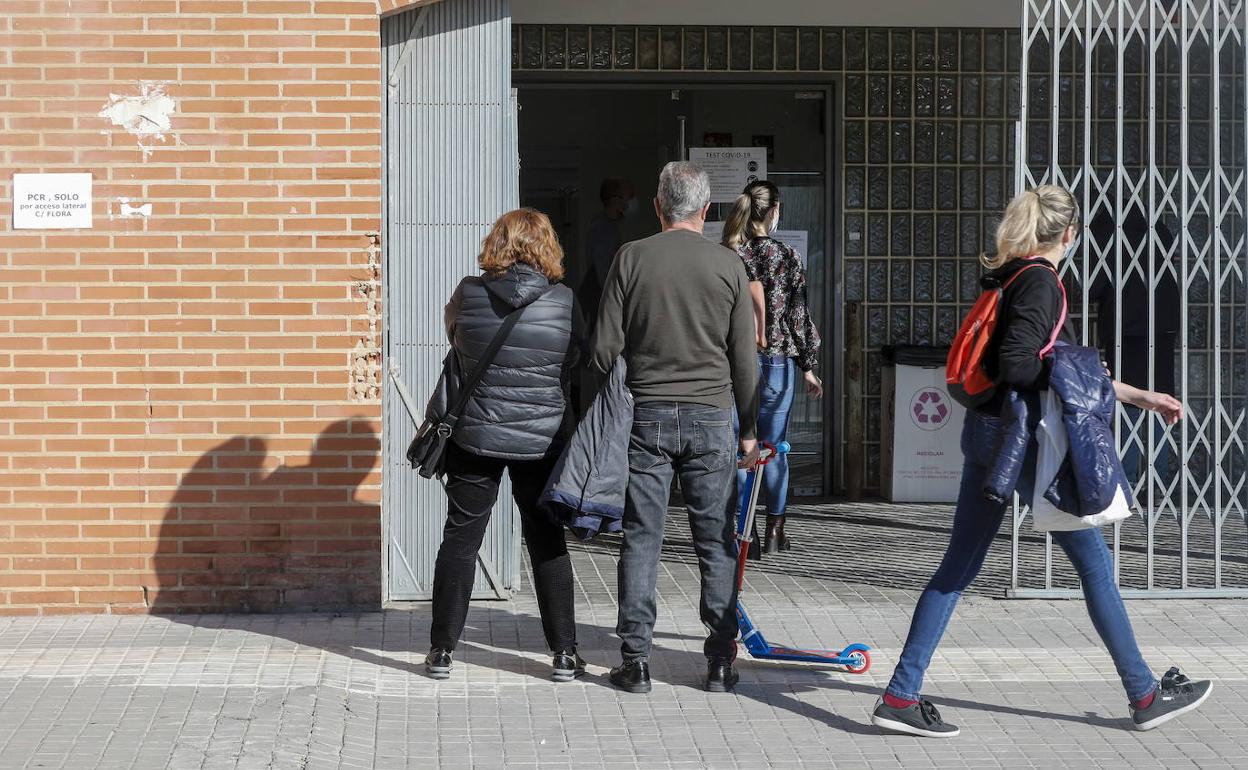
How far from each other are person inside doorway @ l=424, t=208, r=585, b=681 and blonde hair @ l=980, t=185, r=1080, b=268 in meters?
1.59

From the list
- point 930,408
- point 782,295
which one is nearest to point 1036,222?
point 782,295

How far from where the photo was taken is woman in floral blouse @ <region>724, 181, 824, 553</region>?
324 inches

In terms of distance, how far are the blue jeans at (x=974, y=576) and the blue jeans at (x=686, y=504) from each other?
2.45 feet

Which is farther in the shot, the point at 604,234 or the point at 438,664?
the point at 604,234

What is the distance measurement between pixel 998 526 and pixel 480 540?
1904 millimetres

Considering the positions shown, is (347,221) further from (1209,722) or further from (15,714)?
(1209,722)

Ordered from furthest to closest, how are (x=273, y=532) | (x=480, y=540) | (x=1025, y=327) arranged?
(x=273, y=532) < (x=480, y=540) < (x=1025, y=327)

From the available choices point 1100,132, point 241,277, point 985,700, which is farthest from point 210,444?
point 1100,132

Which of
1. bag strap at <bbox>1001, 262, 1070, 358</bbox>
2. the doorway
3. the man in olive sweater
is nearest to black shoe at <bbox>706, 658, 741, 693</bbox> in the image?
the man in olive sweater

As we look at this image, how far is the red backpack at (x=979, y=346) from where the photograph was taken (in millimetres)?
5195

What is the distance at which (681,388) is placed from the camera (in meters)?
5.65

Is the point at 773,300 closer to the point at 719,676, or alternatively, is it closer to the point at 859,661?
the point at 859,661

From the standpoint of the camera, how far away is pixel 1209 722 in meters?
5.48

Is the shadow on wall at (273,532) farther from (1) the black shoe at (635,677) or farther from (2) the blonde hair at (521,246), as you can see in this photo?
(1) the black shoe at (635,677)
